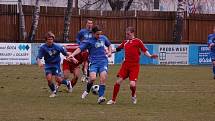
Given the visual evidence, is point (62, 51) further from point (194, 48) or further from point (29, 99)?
point (194, 48)

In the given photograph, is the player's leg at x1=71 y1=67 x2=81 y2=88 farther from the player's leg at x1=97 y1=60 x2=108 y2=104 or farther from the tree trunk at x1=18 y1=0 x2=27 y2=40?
the tree trunk at x1=18 y1=0 x2=27 y2=40

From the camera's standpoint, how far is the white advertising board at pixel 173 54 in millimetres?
38906

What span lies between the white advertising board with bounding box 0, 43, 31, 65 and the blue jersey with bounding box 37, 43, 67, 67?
17661 mm

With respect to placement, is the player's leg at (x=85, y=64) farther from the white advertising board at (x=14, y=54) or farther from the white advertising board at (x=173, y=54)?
the white advertising board at (x=173, y=54)

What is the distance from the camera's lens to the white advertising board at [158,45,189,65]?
128 feet

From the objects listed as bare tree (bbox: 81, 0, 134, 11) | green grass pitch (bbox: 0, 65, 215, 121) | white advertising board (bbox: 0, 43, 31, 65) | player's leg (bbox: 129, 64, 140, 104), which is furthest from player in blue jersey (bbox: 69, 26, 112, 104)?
bare tree (bbox: 81, 0, 134, 11)

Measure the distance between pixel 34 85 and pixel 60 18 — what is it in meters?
23.2

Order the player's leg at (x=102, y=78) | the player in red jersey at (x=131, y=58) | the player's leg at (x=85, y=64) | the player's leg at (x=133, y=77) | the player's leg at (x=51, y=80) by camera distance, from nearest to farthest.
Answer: the player's leg at (x=102, y=78), the player's leg at (x=133, y=77), the player in red jersey at (x=131, y=58), the player's leg at (x=51, y=80), the player's leg at (x=85, y=64)

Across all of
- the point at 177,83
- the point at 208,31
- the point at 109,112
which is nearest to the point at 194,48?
the point at 208,31

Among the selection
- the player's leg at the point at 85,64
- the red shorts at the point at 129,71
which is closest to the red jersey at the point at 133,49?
the red shorts at the point at 129,71

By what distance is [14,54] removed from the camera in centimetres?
3559

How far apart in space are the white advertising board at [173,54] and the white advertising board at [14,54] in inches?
314

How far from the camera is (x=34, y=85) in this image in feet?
70.0

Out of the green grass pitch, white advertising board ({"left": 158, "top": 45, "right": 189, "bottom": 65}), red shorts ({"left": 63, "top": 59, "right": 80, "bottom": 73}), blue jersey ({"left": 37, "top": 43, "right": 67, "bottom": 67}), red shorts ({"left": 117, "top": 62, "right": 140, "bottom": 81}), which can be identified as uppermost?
blue jersey ({"left": 37, "top": 43, "right": 67, "bottom": 67})
